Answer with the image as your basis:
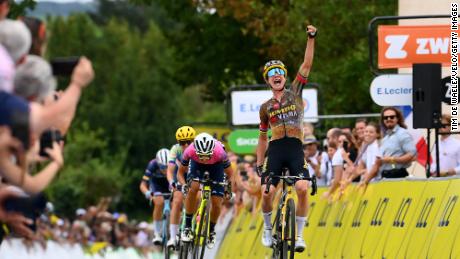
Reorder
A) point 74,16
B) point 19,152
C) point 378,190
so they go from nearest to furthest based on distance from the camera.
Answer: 1. point 19,152
2. point 378,190
3. point 74,16

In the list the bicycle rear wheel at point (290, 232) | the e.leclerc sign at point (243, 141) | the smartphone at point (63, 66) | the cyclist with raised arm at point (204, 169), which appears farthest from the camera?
the e.leclerc sign at point (243, 141)

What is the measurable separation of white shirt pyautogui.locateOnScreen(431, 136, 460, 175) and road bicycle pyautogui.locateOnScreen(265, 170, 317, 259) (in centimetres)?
190

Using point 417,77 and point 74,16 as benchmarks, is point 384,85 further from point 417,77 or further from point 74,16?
point 74,16

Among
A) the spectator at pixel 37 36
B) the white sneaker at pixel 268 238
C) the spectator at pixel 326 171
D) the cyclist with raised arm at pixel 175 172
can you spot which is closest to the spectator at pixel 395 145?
the white sneaker at pixel 268 238

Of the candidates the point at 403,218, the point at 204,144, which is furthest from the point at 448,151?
the point at 204,144

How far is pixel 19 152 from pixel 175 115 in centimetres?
9426

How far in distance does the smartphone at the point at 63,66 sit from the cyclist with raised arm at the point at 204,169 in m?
10.1

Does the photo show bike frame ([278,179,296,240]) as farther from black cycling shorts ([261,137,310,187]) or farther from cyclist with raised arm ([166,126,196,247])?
cyclist with raised arm ([166,126,196,247])

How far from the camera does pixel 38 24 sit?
1157cm

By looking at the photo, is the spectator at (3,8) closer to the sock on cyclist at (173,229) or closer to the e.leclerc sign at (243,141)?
the sock on cyclist at (173,229)

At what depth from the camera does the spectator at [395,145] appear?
19.5 m

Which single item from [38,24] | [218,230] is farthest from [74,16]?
[38,24]

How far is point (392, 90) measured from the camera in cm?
2169

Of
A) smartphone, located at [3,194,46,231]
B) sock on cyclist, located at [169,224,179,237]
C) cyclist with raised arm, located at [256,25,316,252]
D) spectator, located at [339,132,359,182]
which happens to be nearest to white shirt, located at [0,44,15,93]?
smartphone, located at [3,194,46,231]
